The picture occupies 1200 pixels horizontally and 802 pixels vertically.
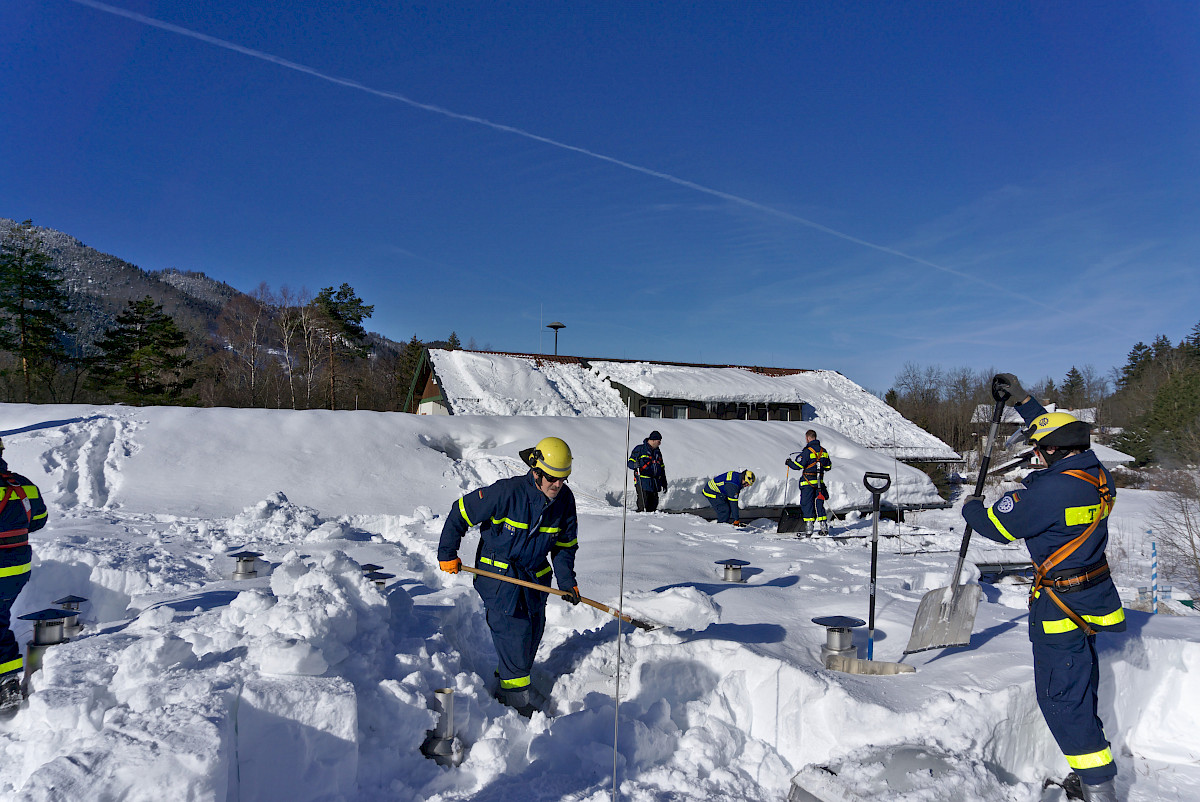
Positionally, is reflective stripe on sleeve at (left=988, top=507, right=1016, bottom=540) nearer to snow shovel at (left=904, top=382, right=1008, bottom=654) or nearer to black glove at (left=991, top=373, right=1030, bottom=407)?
snow shovel at (left=904, top=382, right=1008, bottom=654)

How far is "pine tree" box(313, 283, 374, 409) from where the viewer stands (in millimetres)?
36969

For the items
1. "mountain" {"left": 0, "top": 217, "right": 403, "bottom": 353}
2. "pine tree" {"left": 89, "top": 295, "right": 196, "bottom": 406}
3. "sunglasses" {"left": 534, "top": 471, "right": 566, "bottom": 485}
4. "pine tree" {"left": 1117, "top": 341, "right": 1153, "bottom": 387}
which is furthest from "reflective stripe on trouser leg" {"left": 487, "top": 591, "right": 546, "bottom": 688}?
"mountain" {"left": 0, "top": 217, "right": 403, "bottom": 353}

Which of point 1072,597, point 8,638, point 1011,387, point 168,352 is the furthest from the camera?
point 168,352

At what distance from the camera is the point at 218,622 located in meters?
3.90

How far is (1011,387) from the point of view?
4.49 m

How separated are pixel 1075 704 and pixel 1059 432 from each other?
4.43 ft

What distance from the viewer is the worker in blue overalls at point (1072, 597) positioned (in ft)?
10.9

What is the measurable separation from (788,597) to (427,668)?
3.45 m

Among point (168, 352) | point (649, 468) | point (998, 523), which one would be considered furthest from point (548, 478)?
point (168, 352)

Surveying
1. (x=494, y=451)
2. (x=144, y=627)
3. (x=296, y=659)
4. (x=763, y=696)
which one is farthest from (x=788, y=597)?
(x=494, y=451)

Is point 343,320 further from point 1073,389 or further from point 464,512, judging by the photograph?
point 1073,389

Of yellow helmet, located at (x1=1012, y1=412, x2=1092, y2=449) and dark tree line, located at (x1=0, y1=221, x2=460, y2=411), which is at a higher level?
dark tree line, located at (x1=0, y1=221, x2=460, y2=411)

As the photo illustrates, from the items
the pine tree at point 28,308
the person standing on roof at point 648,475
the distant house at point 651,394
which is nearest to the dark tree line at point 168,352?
the pine tree at point 28,308

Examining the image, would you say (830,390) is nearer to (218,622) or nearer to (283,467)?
(283,467)
